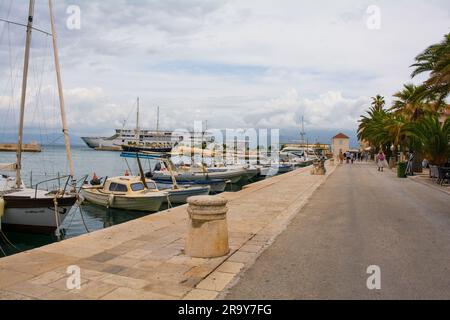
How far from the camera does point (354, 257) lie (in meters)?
7.05

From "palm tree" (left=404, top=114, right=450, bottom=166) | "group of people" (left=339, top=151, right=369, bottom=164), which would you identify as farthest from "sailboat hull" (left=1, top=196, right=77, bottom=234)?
"group of people" (left=339, top=151, right=369, bottom=164)

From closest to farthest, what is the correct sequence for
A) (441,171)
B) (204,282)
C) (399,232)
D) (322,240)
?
(204,282) → (322,240) → (399,232) → (441,171)

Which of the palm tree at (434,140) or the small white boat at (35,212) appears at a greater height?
the palm tree at (434,140)

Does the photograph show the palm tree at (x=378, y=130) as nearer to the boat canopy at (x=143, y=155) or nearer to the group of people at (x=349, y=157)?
the group of people at (x=349, y=157)

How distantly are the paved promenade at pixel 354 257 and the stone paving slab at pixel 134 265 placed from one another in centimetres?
42

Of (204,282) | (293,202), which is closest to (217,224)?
(204,282)

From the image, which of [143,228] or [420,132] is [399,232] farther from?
[420,132]

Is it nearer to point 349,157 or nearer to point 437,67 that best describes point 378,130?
point 349,157

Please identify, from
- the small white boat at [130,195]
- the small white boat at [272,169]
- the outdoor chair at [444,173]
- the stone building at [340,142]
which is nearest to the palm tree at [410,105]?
the outdoor chair at [444,173]

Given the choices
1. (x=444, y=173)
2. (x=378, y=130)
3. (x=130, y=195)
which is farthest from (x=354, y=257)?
(x=378, y=130)

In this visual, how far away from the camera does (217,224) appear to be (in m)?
6.95

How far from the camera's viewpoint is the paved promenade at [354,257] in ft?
17.7

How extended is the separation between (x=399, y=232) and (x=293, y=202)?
18.6 ft
